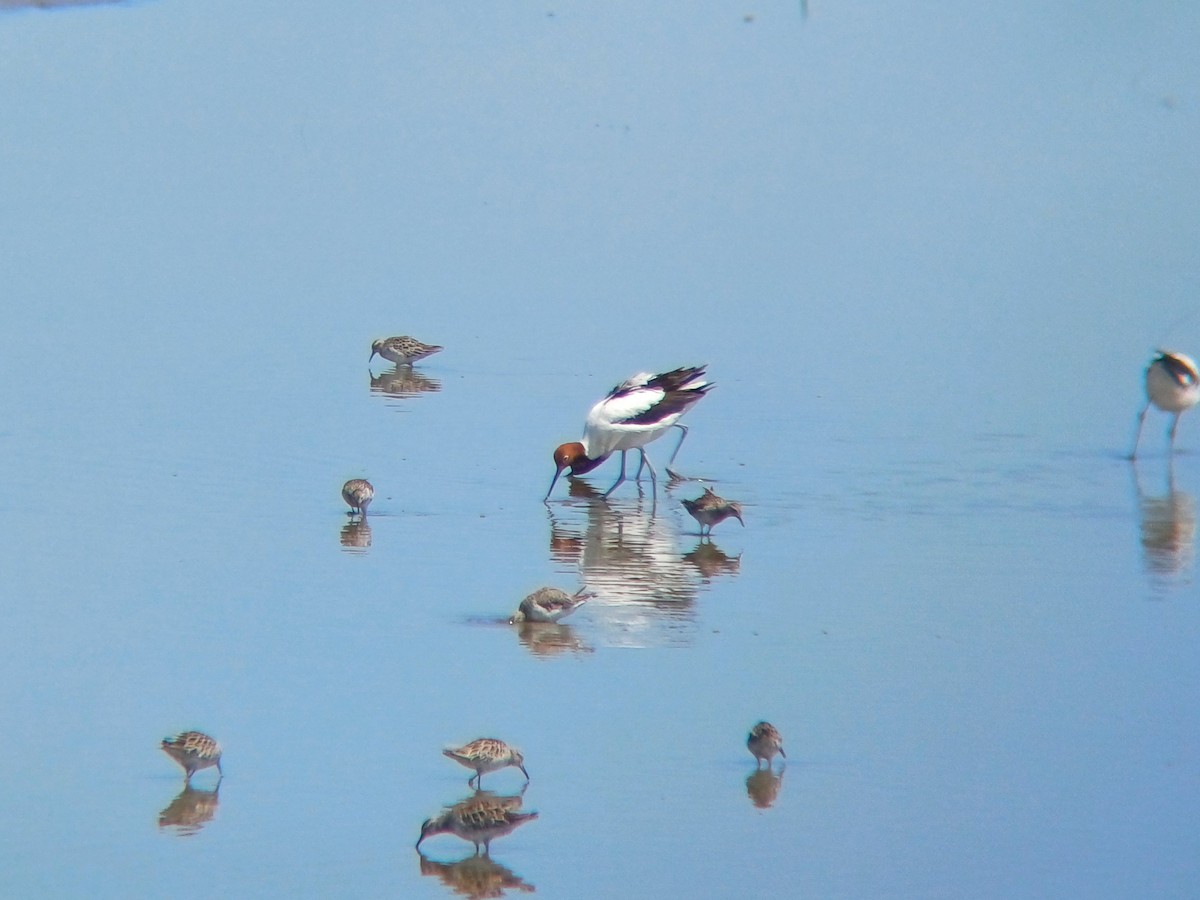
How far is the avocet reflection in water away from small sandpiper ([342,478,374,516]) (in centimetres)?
99

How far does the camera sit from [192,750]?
7.36 meters

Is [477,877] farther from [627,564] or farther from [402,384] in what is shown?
[402,384]

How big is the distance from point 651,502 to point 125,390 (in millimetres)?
3737

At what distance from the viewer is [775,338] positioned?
15492 millimetres

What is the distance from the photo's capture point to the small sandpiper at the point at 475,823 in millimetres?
6957

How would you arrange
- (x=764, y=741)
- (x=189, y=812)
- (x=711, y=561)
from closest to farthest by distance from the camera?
(x=189, y=812) < (x=764, y=741) < (x=711, y=561)

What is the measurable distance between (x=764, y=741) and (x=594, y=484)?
5.14 m

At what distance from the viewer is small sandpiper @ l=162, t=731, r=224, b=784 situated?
737 cm

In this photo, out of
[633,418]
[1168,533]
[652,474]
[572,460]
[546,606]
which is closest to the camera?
[546,606]

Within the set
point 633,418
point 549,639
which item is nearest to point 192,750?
point 549,639

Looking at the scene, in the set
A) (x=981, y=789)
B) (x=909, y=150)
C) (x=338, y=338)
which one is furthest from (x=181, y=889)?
(x=909, y=150)

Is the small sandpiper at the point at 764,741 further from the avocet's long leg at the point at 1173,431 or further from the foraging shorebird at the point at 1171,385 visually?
the avocet's long leg at the point at 1173,431

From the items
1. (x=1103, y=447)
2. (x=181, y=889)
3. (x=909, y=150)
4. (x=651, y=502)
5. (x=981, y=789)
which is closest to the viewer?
(x=181, y=889)

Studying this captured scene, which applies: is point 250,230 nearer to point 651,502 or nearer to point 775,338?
point 775,338
